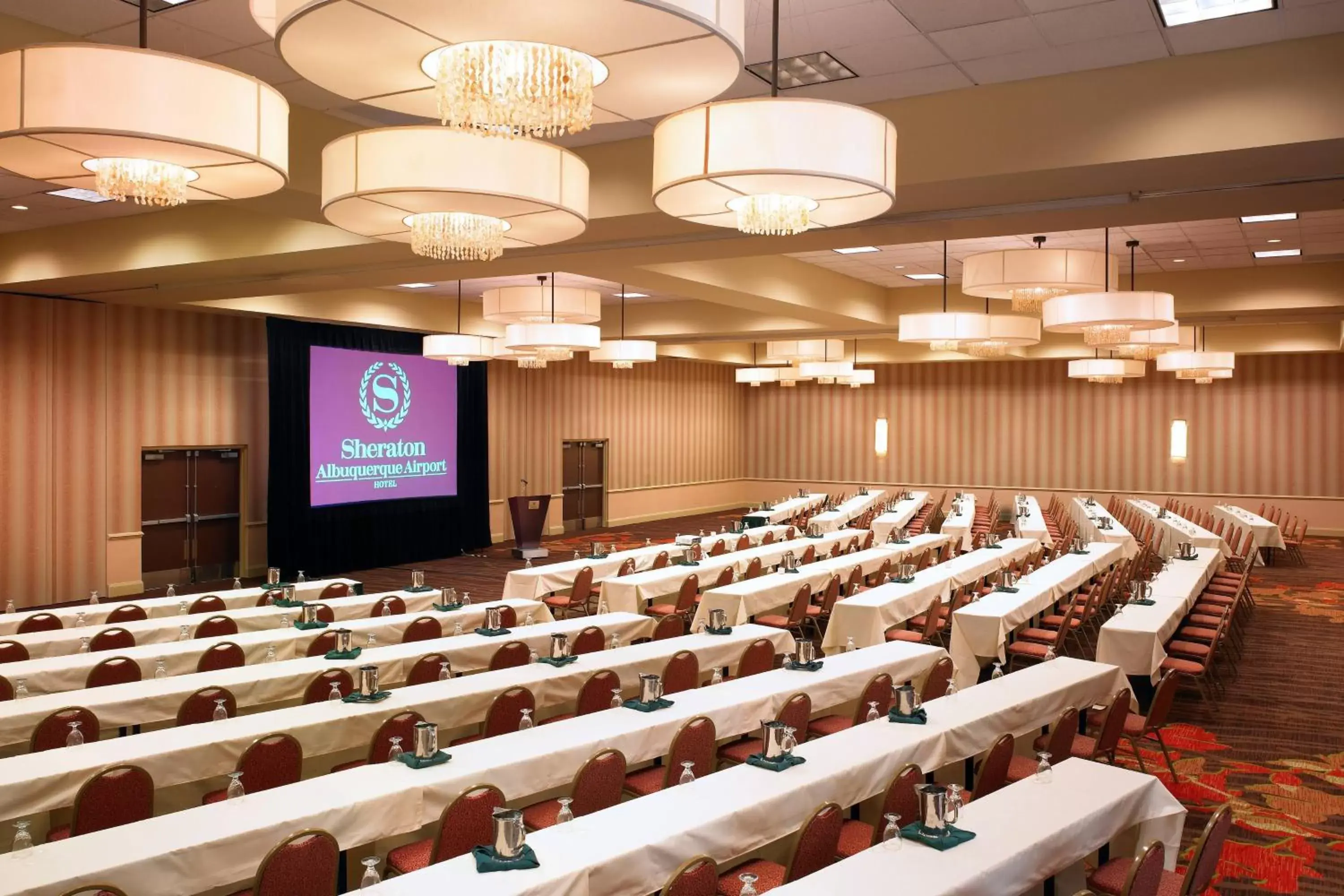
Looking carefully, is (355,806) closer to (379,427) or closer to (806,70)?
(806,70)

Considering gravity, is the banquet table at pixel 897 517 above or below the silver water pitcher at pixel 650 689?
above

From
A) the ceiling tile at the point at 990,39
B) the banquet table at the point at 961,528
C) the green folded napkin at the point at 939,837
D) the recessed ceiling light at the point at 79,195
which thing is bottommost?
the green folded napkin at the point at 939,837

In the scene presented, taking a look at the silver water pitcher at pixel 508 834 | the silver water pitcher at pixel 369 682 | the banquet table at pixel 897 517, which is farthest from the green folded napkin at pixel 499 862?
the banquet table at pixel 897 517

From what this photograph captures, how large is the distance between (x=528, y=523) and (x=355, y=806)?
1375 cm

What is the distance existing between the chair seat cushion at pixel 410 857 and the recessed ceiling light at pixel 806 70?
15.5 ft

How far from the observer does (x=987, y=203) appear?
7367 millimetres

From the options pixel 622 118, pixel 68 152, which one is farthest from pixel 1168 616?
pixel 68 152

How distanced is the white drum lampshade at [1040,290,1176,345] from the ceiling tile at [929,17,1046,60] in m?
3.34

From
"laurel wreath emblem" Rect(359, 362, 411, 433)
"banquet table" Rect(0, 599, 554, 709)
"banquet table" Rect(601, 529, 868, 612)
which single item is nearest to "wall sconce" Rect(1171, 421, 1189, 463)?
"banquet table" Rect(601, 529, 868, 612)

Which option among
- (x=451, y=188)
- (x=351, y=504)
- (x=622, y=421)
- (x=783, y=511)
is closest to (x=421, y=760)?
(x=451, y=188)

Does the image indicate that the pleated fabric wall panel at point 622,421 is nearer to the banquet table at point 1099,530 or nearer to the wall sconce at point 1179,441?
the banquet table at point 1099,530

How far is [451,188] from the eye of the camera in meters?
4.32

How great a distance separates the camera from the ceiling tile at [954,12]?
5395mm

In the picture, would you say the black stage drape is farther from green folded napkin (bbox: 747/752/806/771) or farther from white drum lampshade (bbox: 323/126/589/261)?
green folded napkin (bbox: 747/752/806/771)
